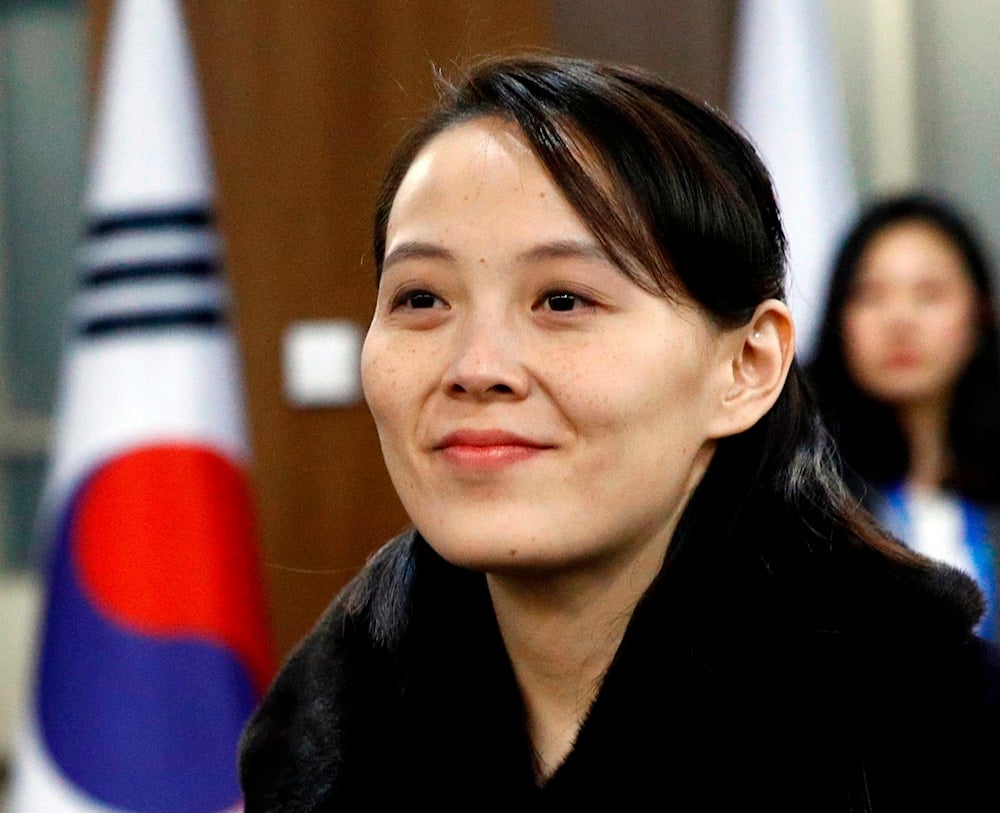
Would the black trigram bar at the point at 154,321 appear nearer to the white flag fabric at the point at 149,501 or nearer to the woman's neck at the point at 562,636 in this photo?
the white flag fabric at the point at 149,501

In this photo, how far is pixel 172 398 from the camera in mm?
3428

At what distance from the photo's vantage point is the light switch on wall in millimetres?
3404

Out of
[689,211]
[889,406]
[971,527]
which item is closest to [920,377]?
[889,406]

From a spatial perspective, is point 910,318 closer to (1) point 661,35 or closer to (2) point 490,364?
(1) point 661,35

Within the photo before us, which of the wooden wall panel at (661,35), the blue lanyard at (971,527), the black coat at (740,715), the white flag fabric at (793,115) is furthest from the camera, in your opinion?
the white flag fabric at (793,115)

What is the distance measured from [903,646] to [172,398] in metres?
2.24

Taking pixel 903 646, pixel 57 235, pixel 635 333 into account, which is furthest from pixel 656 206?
pixel 57 235

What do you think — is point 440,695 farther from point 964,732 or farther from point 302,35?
point 302,35

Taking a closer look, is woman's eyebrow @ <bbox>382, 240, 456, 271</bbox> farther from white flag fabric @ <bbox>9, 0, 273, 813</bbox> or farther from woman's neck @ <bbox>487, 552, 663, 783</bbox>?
white flag fabric @ <bbox>9, 0, 273, 813</bbox>

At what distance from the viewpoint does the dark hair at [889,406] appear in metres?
2.87

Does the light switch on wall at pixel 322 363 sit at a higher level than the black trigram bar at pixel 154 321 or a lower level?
lower

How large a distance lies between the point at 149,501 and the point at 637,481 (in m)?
2.11

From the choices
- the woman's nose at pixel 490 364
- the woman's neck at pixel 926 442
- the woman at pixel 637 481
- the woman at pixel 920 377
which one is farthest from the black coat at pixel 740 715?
the woman's neck at pixel 926 442

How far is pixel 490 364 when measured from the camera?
4.59 ft
